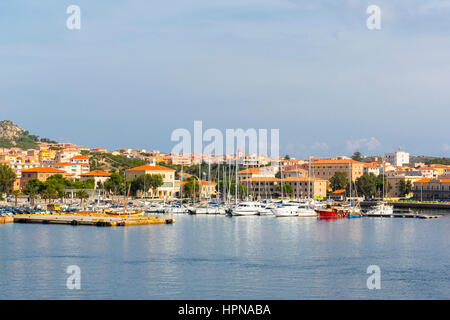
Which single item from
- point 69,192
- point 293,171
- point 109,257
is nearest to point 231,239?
point 109,257

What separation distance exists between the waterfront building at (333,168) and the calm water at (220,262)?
192 ft

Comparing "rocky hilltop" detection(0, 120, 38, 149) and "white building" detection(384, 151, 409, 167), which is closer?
"rocky hilltop" detection(0, 120, 38, 149)

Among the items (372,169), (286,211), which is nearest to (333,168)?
(372,169)

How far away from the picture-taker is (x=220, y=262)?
25.0 meters

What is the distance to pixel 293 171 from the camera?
309 feet

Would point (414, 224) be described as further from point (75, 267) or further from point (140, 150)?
point (140, 150)

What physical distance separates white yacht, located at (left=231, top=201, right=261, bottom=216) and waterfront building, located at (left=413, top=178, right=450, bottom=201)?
116 ft

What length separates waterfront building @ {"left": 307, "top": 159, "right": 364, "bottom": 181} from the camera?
98688 millimetres

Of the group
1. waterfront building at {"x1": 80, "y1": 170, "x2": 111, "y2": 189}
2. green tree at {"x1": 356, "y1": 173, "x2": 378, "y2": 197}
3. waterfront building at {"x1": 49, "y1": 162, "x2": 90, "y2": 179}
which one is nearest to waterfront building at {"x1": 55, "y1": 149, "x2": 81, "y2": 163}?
waterfront building at {"x1": 49, "y1": 162, "x2": 90, "y2": 179}

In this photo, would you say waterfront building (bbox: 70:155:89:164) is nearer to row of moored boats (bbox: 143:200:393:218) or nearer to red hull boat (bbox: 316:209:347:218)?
row of moored boats (bbox: 143:200:393:218)

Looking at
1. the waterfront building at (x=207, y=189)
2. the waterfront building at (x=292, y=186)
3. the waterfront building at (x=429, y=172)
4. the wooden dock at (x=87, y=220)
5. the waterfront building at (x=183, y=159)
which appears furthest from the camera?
the waterfront building at (x=183, y=159)

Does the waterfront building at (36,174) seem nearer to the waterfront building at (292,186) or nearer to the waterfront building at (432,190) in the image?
the waterfront building at (292,186)

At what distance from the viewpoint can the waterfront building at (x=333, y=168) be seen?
3885 inches

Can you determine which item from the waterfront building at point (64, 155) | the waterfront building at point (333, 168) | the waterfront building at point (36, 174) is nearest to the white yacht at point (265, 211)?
the waterfront building at point (36, 174)
